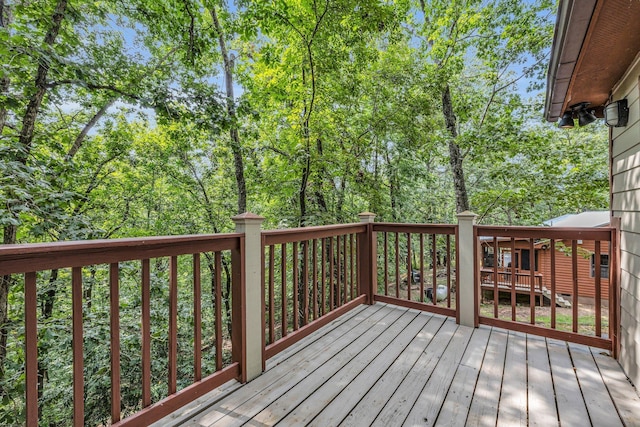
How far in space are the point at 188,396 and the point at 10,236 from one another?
11.5ft

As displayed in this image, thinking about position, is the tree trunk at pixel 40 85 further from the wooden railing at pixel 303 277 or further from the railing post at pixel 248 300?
the wooden railing at pixel 303 277

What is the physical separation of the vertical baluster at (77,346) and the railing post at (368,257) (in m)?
2.80

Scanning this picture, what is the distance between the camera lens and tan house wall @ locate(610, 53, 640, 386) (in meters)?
1.92

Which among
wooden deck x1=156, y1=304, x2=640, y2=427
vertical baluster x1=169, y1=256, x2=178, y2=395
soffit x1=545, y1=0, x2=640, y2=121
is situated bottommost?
wooden deck x1=156, y1=304, x2=640, y2=427

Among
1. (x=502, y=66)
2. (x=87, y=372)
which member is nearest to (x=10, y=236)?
(x=87, y=372)

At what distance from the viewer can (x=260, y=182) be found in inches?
243

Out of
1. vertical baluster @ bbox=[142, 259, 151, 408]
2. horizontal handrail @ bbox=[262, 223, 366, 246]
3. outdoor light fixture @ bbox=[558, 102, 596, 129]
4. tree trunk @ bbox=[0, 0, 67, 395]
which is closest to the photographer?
vertical baluster @ bbox=[142, 259, 151, 408]

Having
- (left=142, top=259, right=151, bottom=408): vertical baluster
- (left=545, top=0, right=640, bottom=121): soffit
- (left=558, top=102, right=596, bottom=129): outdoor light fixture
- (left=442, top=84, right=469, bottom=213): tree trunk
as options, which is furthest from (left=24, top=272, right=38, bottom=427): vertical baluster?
(left=442, top=84, right=469, bottom=213): tree trunk

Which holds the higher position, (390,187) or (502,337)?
(390,187)

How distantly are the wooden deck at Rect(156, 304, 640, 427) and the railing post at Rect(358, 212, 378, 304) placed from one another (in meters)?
0.92

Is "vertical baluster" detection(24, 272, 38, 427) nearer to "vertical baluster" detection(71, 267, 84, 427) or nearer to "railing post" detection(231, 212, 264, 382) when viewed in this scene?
"vertical baluster" detection(71, 267, 84, 427)

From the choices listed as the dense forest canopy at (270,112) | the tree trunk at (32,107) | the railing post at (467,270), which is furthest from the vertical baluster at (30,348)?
the railing post at (467,270)

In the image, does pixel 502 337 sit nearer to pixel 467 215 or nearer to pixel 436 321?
pixel 436 321

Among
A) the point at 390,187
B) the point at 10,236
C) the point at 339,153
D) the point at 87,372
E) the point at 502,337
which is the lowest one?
the point at 87,372
